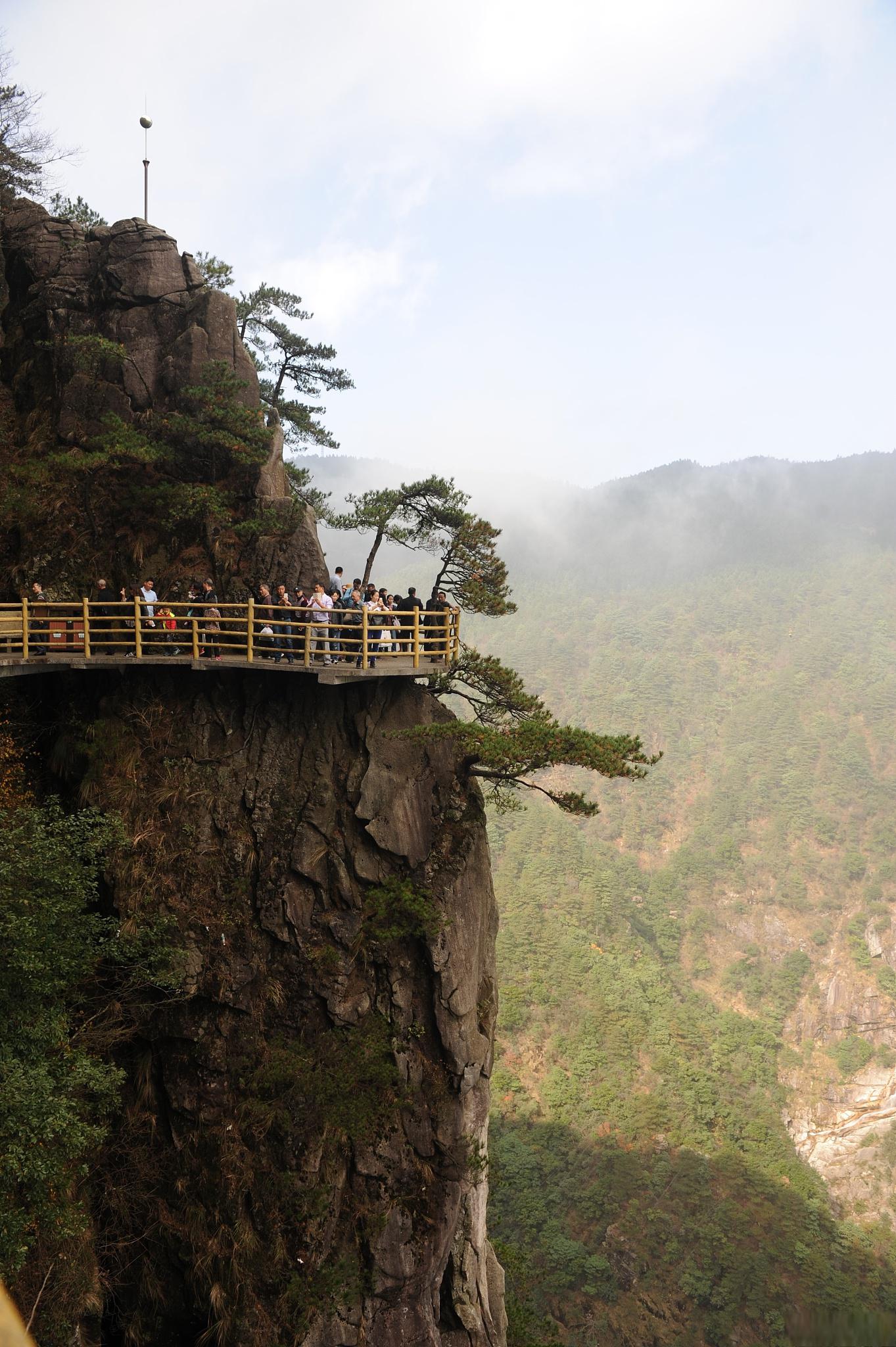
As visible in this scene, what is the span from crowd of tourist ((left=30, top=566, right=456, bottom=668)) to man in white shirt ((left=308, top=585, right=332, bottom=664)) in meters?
0.02

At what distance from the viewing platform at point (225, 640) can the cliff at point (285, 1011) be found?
0.98 m

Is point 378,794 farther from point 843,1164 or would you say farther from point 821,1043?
point 821,1043

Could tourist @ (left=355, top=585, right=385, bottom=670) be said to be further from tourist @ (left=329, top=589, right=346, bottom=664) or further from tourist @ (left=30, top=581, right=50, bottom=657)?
tourist @ (left=30, top=581, right=50, bottom=657)

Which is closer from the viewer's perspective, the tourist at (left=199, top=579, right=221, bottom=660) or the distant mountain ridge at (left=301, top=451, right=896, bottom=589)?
the tourist at (left=199, top=579, right=221, bottom=660)

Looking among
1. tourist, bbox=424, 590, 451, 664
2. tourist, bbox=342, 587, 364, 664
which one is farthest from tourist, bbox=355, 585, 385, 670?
tourist, bbox=424, 590, 451, 664

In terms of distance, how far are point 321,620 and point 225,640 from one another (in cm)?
250

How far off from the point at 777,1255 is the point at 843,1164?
13.9m

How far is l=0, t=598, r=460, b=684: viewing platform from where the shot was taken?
654 inches

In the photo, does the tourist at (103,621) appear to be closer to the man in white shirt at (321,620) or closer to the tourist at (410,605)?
the man in white shirt at (321,620)

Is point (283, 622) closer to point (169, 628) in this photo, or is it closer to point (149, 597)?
point (169, 628)

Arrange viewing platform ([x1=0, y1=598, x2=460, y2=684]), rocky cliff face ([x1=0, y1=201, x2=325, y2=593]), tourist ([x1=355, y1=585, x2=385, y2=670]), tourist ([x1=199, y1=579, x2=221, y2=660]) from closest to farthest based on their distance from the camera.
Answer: viewing platform ([x1=0, y1=598, x2=460, y2=684]) < tourist ([x1=355, y1=585, x2=385, y2=670]) < tourist ([x1=199, y1=579, x2=221, y2=660]) < rocky cliff face ([x1=0, y1=201, x2=325, y2=593])

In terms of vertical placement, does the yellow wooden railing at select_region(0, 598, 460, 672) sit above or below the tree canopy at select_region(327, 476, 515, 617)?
below

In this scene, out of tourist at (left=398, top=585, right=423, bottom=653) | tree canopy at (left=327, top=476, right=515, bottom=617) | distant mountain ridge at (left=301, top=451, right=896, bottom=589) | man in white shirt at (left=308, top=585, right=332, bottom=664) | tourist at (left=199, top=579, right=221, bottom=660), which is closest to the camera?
man in white shirt at (left=308, top=585, right=332, bottom=664)

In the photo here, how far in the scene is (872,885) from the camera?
90.5 meters
